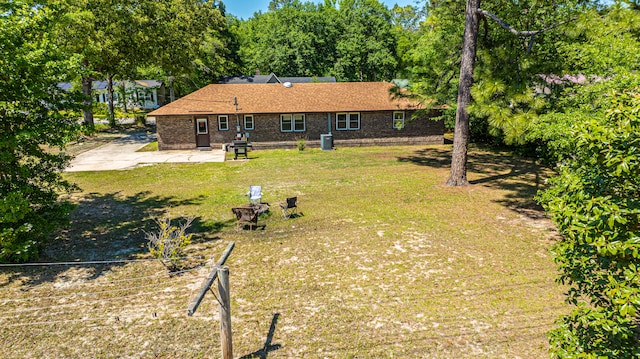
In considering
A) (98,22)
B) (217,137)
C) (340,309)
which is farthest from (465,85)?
(98,22)

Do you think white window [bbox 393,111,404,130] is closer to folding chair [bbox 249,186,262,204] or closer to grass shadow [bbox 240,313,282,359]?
folding chair [bbox 249,186,262,204]

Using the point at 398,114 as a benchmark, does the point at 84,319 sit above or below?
below

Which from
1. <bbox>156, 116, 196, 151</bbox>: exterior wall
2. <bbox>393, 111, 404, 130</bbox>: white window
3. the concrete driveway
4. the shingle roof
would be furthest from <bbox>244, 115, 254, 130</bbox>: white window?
<bbox>393, 111, 404, 130</bbox>: white window

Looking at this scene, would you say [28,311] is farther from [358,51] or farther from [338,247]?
[358,51]

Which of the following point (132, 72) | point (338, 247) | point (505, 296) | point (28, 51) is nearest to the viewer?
point (505, 296)

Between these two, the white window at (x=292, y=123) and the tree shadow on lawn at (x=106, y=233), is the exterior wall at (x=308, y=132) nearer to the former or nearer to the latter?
the white window at (x=292, y=123)

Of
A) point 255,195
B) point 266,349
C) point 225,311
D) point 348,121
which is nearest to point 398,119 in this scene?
point 348,121

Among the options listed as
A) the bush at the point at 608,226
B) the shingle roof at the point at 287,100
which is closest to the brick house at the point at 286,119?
the shingle roof at the point at 287,100
